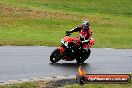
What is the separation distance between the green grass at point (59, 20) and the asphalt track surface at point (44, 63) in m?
2.87

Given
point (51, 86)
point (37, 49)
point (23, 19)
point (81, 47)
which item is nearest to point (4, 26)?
point (23, 19)

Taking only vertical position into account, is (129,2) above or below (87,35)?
below

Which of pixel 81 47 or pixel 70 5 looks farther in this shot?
pixel 70 5

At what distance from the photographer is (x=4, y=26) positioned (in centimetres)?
3400

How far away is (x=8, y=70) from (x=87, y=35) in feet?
13.4

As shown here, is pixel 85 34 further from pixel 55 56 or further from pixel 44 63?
pixel 44 63

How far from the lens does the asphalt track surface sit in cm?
1700

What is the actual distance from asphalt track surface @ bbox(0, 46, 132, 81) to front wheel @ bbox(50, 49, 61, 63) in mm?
211

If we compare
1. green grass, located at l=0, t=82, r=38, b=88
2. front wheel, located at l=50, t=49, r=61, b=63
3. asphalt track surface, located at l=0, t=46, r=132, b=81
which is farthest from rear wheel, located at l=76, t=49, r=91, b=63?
green grass, located at l=0, t=82, r=38, b=88

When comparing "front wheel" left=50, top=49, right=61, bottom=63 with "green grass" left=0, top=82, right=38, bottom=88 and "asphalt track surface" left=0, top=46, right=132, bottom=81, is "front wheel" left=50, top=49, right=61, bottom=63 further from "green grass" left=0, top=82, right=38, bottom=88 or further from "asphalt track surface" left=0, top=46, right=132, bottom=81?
"green grass" left=0, top=82, right=38, bottom=88

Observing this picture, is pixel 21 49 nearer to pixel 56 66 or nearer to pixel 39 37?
pixel 56 66

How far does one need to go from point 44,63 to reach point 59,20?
63.1ft

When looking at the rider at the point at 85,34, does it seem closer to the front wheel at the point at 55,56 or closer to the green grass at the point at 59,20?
the front wheel at the point at 55,56

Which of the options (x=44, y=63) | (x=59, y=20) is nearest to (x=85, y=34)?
(x=44, y=63)
